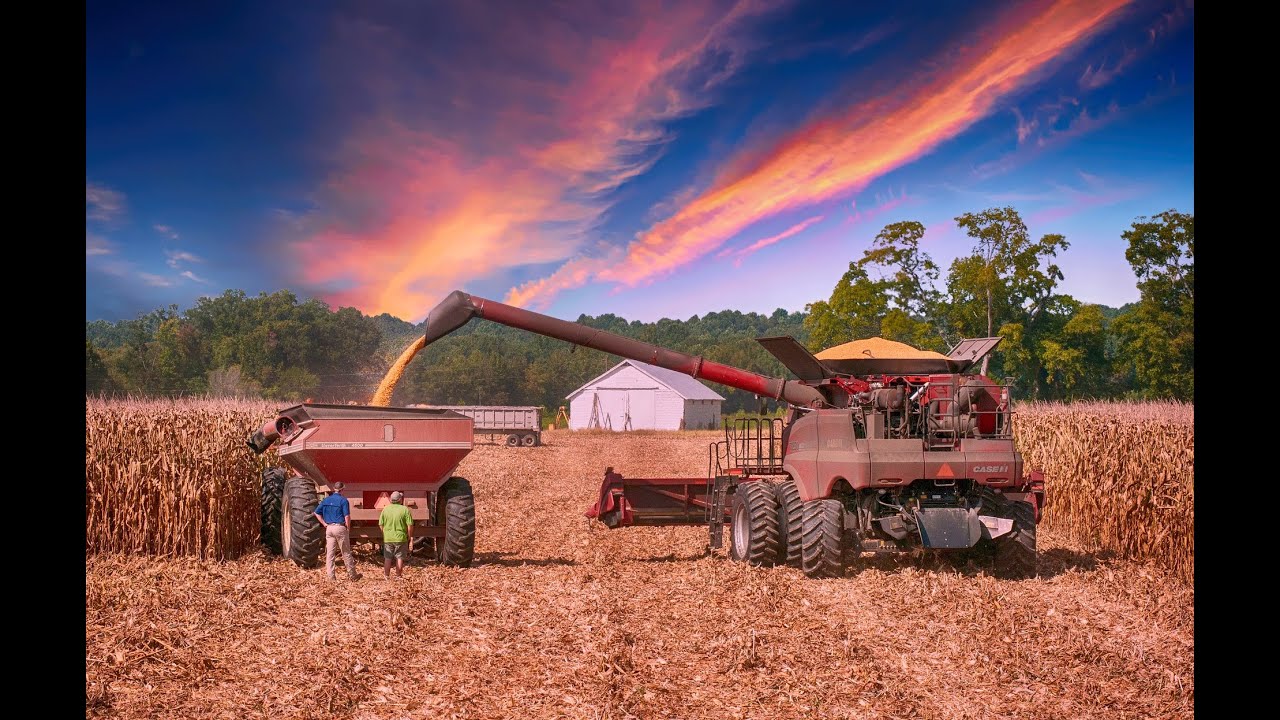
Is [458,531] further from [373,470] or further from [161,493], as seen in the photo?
[161,493]

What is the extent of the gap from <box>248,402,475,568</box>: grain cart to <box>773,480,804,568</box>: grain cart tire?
4.53 meters

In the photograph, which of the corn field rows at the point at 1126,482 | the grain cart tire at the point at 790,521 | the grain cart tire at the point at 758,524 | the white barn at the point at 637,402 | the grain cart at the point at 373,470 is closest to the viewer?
the grain cart tire at the point at 790,521

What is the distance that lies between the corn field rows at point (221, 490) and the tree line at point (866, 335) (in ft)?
69.8

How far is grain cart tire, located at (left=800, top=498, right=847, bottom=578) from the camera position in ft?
42.6

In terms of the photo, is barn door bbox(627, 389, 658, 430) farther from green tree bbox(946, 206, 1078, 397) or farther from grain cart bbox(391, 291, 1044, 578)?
grain cart bbox(391, 291, 1044, 578)

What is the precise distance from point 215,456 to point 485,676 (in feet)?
27.0

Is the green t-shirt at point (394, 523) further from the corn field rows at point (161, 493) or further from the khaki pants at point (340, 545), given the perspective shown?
the corn field rows at point (161, 493)

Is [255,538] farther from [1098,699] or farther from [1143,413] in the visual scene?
[1143,413]

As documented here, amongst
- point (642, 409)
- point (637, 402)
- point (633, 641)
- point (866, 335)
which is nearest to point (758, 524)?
point (633, 641)

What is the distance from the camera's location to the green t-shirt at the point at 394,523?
13.4 meters

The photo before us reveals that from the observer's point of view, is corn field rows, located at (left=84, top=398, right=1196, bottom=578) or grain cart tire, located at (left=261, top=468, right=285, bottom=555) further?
grain cart tire, located at (left=261, top=468, right=285, bottom=555)

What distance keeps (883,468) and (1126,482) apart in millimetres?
4717

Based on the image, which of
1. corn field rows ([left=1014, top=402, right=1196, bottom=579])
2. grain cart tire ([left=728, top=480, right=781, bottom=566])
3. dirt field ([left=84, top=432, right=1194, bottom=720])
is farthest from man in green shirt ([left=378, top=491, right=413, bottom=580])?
corn field rows ([left=1014, top=402, right=1196, bottom=579])

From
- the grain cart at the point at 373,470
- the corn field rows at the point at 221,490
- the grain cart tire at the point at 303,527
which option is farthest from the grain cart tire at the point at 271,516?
the grain cart tire at the point at 303,527
